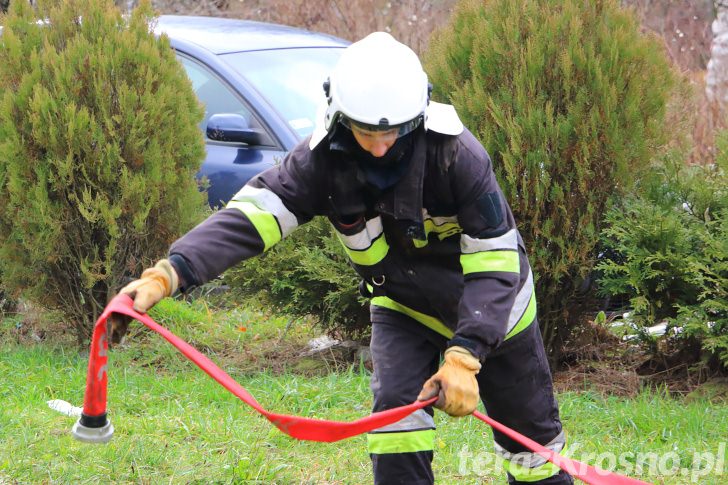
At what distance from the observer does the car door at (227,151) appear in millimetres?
6613

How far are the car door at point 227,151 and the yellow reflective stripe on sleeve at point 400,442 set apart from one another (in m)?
3.19

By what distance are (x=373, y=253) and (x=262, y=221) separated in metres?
0.43

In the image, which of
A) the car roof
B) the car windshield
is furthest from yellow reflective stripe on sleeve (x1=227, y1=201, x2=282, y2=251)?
the car roof

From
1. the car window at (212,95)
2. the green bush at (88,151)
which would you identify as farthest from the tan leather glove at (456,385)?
the car window at (212,95)

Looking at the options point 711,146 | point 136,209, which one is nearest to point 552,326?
point 136,209

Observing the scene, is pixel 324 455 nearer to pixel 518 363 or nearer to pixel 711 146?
pixel 518 363

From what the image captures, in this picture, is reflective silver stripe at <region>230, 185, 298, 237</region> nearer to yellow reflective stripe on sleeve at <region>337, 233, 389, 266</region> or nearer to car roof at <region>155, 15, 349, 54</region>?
yellow reflective stripe on sleeve at <region>337, 233, 389, 266</region>

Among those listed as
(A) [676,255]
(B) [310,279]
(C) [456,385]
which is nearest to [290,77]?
(B) [310,279]

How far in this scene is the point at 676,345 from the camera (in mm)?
5422

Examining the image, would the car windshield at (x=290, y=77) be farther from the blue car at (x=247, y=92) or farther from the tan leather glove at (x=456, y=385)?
the tan leather glove at (x=456, y=385)

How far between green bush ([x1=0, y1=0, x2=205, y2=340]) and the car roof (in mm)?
1226

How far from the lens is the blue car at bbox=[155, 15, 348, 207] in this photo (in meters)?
6.61

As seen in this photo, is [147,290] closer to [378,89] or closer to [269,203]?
[269,203]

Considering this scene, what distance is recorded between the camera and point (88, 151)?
5594 mm
